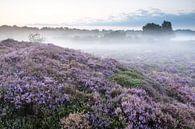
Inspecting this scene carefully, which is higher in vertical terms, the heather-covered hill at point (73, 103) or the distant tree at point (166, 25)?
the heather-covered hill at point (73, 103)

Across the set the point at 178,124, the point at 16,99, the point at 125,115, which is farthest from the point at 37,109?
the point at 178,124

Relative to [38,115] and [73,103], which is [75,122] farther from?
[73,103]

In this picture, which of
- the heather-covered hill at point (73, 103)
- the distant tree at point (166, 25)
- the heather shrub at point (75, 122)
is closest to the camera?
the heather shrub at point (75, 122)

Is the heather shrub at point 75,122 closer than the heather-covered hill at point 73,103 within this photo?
Yes

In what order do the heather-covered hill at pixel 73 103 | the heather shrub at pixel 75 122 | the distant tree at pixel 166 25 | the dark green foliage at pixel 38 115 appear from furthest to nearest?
the distant tree at pixel 166 25 < the heather-covered hill at pixel 73 103 < the dark green foliage at pixel 38 115 < the heather shrub at pixel 75 122

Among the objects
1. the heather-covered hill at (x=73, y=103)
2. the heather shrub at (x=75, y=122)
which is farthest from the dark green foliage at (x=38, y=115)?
the heather shrub at (x=75, y=122)

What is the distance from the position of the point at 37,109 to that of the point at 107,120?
A: 2458 millimetres

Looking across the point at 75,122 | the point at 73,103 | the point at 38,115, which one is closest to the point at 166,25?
the point at 73,103

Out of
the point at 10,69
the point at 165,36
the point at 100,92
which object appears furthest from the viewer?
the point at 165,36

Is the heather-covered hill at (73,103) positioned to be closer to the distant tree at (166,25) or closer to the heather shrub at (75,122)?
the heather shrub at (75,122)

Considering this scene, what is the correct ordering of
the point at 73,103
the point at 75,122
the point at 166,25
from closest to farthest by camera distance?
the point at 75,122 → the point at 73,103 → the point at 166,25

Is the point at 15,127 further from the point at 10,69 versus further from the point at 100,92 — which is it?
the point at 10,69

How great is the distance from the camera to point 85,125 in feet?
31.6

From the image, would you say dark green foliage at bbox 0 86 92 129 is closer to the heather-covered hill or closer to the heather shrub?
the heather-covered hill
